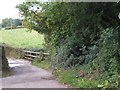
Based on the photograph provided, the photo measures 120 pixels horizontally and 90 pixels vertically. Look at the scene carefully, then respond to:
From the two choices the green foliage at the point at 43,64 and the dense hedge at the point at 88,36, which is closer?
the dense hedge at the point at 88,36

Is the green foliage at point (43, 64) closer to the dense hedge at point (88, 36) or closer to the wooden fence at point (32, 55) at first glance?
the wooden fence at point (32, 55)

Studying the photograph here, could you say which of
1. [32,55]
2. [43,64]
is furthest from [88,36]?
[32,55]

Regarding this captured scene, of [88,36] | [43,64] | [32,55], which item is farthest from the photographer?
[32,55]

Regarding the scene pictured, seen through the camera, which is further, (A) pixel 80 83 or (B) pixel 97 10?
(B) pixel 97 10

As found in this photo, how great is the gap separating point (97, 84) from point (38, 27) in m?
12.0

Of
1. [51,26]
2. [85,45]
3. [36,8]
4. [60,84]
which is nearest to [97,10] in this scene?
[85,45]

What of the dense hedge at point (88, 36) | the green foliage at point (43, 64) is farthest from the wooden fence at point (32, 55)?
the dense hedge at point (88, 36)

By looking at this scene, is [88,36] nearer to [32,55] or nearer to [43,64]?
[43,64]

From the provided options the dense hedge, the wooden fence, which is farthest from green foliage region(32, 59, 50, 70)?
the dense hedge

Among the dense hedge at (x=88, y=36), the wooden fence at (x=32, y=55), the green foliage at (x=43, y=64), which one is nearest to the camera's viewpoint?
the dense hedge at (x=88, y=36)

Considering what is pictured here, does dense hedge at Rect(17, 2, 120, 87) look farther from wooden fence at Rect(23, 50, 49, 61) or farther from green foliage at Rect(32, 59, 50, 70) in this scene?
wooden fence at Rect(23, 50, 49, 61)

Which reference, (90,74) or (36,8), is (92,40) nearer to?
(90,74)

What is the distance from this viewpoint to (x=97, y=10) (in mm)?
13234

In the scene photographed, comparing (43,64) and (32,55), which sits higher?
(43,64)
